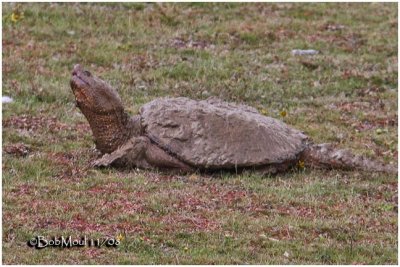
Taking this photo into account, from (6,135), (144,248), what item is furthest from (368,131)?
(144,248)

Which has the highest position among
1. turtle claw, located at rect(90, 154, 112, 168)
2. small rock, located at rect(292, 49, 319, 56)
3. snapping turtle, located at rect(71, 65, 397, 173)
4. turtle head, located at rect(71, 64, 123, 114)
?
turtle head, located at rect(71, 64, 123, 114)

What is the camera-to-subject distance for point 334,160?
34.8 ft

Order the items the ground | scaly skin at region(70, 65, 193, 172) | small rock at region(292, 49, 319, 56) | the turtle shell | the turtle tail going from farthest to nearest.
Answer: small rock at region(292, 49, 319, 56) < the turtle tail < scaly skin at region(70, 65, 193, 172) < the turtle shell < the ground

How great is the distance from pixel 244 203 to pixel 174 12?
9.19 meters

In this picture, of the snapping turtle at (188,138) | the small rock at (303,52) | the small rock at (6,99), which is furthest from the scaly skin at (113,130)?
the small rock at (303,52)

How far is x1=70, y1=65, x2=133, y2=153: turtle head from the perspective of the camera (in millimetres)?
10211

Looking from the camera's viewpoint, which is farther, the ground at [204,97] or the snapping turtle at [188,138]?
the snapping turtle at [188,138]

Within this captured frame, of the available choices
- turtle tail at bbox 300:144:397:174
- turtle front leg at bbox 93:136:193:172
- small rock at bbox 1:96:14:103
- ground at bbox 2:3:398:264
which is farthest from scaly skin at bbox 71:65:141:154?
small rock at bbox 1:96:14:103

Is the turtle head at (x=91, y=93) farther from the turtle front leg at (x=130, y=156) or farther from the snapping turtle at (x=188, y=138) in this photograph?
the turtle front leg at (x=130, y=156)

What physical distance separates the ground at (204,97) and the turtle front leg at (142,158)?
0.13 metres

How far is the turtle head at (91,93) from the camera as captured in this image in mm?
10195

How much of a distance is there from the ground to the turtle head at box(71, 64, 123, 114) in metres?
0.63

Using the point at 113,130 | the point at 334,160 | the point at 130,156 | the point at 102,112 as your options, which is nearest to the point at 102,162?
the point at 130,156

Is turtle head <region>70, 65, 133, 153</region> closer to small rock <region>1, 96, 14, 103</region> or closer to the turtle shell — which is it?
the turtle shell
